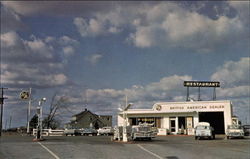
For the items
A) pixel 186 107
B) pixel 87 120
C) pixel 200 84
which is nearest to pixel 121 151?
pixel 186 107

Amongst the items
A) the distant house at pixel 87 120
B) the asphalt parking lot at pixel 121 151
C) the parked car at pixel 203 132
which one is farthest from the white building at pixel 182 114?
the distant house at pixel 87 120

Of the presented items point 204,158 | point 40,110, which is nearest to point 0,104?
point 40,110

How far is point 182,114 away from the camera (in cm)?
4816

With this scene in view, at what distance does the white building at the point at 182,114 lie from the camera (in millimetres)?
46594

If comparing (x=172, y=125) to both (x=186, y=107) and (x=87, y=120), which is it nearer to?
(x=186, y=107)

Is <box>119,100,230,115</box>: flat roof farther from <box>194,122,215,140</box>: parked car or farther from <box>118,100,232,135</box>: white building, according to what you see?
<box>194,122,215,140</box>: parked car

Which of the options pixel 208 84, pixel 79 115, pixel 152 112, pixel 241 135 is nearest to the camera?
pixel 241 135

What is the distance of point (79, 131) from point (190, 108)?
58.4ft

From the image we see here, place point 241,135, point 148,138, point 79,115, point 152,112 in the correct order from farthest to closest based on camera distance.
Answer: point 79,115 < point 152,112 < point 241,135 < point 148,138

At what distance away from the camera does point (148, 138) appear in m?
31.2

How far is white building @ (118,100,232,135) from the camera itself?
46594 mm

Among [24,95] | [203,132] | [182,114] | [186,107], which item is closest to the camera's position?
[203,132]

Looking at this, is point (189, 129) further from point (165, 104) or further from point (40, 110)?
point (40, 110)

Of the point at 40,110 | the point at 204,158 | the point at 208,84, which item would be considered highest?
the point at 208,84
